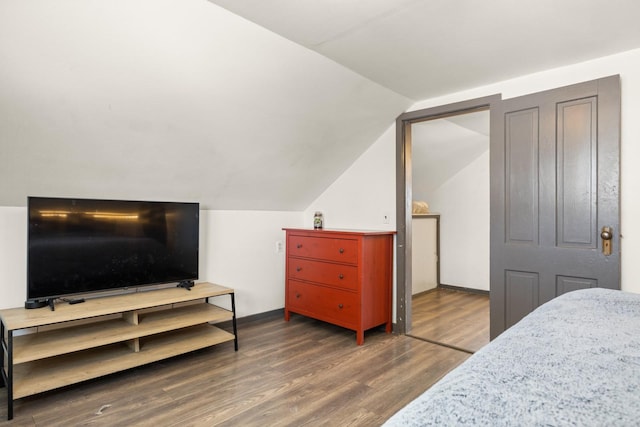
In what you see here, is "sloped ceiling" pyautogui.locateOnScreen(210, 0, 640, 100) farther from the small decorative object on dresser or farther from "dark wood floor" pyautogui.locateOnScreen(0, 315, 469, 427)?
"dark wood floor" pyautogui.locateOnScreen(0, 315, 469, 427)

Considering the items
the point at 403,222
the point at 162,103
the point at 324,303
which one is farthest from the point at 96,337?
the point at 403,222

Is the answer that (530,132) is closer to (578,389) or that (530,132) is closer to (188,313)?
(578,389)

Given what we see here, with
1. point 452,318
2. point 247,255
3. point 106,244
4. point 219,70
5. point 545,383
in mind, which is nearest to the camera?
point 545,383

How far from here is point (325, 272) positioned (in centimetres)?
350

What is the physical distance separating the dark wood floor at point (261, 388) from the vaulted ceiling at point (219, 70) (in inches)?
53.1

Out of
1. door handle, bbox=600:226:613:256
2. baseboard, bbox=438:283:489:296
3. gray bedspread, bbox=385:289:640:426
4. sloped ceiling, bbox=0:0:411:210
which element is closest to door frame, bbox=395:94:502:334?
sloped ceiling, bbox=0:0:411:210

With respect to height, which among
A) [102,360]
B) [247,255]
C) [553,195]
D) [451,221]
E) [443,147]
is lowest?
[102,360]

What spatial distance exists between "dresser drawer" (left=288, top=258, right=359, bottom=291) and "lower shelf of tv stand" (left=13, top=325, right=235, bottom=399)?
0.98 m

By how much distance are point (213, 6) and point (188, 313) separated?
7.31 feet

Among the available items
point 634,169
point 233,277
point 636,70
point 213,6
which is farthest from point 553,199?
point 233,277

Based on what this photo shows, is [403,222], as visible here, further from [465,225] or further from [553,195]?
[465,225]

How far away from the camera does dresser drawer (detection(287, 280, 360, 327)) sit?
3.29 metres

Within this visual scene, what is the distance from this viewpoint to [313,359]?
9.42 feet

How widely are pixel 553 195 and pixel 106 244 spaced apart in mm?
3182
